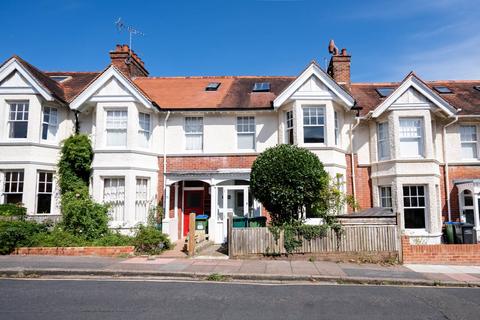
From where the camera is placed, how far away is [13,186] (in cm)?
1504

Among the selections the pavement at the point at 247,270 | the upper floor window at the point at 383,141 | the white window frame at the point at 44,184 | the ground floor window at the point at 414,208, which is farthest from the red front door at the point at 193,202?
the ground floor window at the point at 414,208

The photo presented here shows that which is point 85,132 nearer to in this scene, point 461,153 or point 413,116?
point 413,116

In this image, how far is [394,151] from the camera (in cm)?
1540

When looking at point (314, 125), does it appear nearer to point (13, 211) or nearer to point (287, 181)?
point (287, 181)

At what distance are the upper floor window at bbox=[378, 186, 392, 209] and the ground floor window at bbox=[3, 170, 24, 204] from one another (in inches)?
649

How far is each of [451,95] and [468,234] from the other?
8056 millimetres

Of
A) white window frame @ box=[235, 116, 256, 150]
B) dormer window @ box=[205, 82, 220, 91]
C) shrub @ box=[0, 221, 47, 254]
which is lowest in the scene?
shrub @ box=[0, 221, 47, 254]

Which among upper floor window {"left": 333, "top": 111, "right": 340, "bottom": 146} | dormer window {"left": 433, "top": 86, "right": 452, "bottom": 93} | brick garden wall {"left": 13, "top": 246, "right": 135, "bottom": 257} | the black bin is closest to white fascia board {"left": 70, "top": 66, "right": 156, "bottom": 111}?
brick garden wall {"left": 13, "top": 246, "right": 135, "bottom": 257}

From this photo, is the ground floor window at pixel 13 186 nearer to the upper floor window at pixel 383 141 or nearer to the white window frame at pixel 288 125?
the white window frame at pixel 288 125

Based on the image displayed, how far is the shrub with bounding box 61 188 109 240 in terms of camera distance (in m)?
12.9

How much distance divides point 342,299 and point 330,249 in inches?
167

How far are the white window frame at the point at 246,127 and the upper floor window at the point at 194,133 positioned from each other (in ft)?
6.10

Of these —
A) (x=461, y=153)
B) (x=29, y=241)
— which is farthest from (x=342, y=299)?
(x=461, y=153)

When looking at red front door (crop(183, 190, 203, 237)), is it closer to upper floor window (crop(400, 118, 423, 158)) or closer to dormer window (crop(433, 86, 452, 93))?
upper floor window (crop(400, 118, 423, 158))
